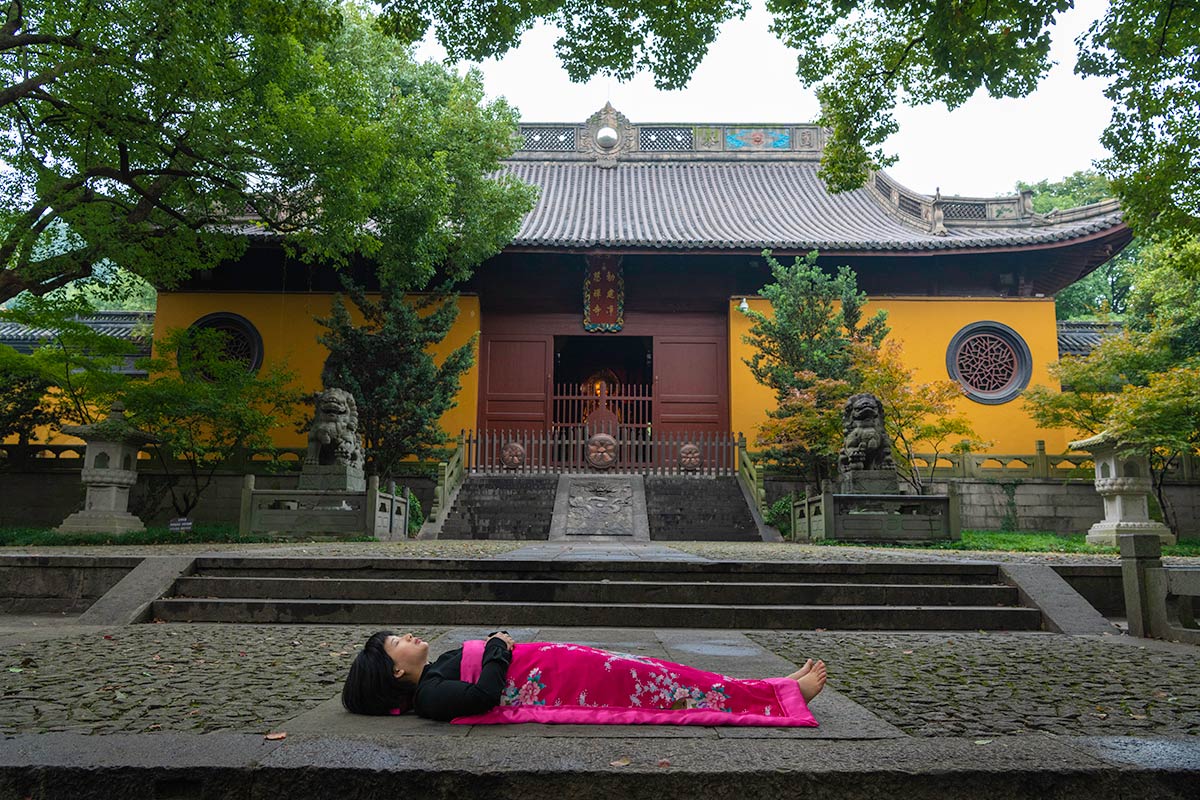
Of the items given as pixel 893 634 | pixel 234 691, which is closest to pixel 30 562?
pixel 234 691

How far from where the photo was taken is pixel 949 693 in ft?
11.2

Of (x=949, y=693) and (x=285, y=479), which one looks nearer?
(x=949, y=693)

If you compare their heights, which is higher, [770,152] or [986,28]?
[770,152]

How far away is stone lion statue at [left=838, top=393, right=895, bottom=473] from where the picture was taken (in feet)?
36.8

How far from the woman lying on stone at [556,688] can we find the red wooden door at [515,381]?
14928 mm

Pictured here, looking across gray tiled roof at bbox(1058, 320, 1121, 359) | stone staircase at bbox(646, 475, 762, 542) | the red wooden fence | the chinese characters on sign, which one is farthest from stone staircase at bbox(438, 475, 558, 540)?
gray tiled roof at bbox(1058, 320, 1121, 359)

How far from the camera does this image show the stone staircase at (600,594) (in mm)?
5641

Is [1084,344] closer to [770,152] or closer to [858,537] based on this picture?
[770,152]

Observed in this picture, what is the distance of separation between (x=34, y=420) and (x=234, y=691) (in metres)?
13.8

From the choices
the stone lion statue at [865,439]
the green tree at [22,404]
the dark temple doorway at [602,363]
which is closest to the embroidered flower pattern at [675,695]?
the stone lion statue at [865,439]

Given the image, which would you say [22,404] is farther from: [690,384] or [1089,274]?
[1089,274]

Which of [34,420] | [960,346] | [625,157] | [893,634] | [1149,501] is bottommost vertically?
[893,634]

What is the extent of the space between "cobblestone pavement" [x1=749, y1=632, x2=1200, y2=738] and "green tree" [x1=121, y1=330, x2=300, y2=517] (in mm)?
10699

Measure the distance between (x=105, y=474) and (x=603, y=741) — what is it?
1239 centimetres
